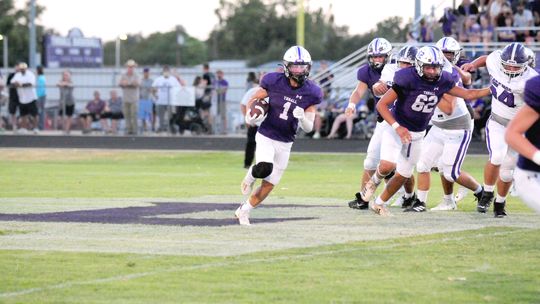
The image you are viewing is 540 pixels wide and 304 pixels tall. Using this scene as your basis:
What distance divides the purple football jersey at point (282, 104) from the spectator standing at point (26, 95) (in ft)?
65.9

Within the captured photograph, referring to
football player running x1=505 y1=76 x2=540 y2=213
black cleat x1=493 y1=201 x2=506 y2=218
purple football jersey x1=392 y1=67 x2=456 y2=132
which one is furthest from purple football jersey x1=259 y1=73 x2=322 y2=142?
football player running x1=505 y1=76 x2=540 y2=213

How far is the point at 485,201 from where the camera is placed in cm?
1378

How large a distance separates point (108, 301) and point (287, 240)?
329 centimetres

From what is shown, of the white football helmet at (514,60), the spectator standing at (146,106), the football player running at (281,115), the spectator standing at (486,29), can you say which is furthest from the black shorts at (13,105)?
the white football helmet at (514,60)

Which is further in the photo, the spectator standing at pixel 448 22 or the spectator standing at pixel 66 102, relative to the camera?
the spectator standing at pixel 66 102

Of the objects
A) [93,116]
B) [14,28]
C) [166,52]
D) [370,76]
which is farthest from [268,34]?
[370,76]

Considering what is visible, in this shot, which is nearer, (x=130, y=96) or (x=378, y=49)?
(x=378, y=49)

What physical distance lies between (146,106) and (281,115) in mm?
19933

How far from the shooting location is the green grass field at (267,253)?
822 cm

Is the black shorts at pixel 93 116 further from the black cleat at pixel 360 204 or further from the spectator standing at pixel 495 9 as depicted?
the black cleat at pixel 360 204

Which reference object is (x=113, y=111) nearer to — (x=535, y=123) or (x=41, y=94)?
(x=41, y=94)

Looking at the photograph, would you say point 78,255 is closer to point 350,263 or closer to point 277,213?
point 350,263

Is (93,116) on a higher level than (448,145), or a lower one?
lower

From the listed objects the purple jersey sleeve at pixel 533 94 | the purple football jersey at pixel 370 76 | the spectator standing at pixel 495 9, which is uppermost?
the spectator standing at pixel 495 9
